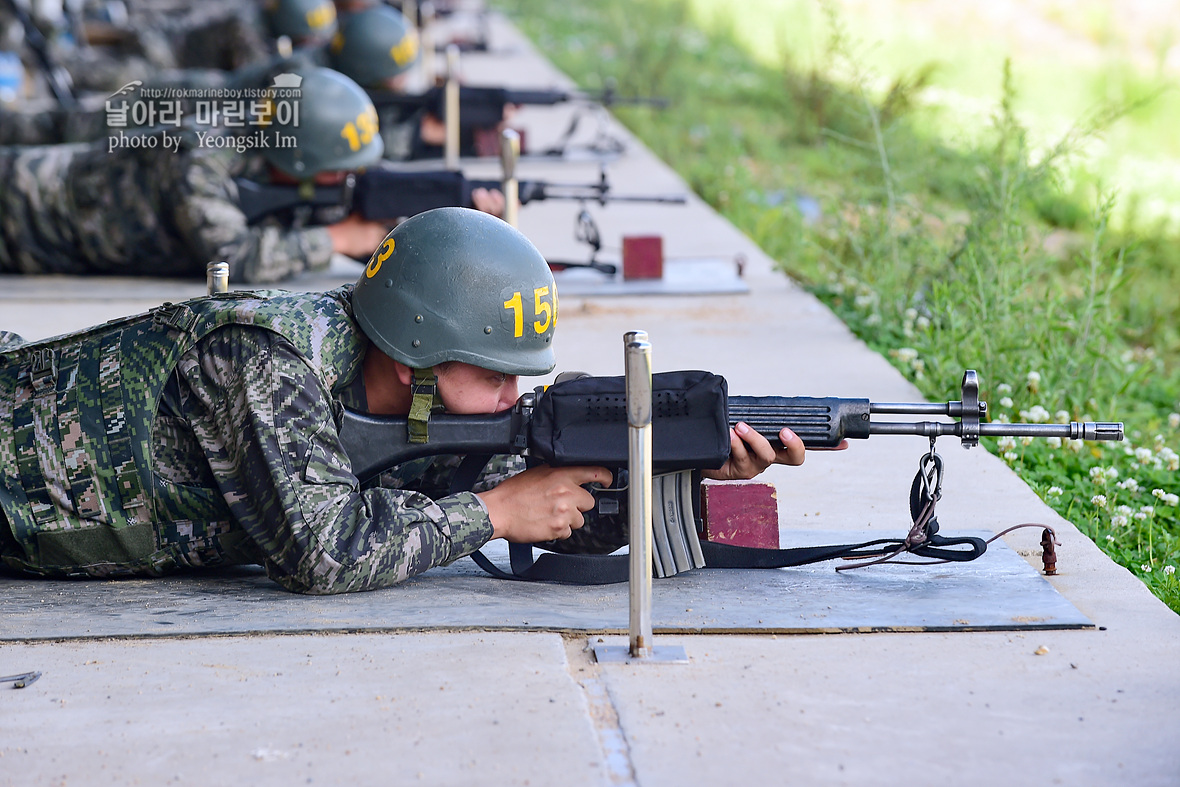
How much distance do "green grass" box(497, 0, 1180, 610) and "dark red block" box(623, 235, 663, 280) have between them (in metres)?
0.69

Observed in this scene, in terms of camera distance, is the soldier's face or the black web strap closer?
the soldier's face

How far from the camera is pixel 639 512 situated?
2684 mm

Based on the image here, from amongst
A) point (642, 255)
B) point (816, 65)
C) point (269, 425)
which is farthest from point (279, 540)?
point (816, 65)

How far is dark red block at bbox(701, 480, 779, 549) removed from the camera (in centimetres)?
330

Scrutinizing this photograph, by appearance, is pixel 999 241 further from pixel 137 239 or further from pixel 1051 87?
pixel 1051 87

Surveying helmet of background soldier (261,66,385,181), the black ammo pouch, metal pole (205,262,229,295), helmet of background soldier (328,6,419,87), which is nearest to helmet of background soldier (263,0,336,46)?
helmet of background soldier (328,6,419,87)

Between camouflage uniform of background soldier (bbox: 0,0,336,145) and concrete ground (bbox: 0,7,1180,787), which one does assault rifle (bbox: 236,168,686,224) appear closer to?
camouflage uniform of background soldier (bbox: 0,0,336,145)

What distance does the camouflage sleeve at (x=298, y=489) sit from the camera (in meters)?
2.85

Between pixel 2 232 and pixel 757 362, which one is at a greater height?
pixel 2 232

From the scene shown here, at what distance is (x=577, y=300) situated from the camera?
21.6ft

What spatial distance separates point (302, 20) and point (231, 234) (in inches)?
178

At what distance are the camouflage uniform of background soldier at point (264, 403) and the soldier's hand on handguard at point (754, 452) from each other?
347 millimetres

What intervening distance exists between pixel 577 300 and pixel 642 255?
0.50m

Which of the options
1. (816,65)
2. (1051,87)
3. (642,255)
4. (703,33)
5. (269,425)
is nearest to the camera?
(269,425)
